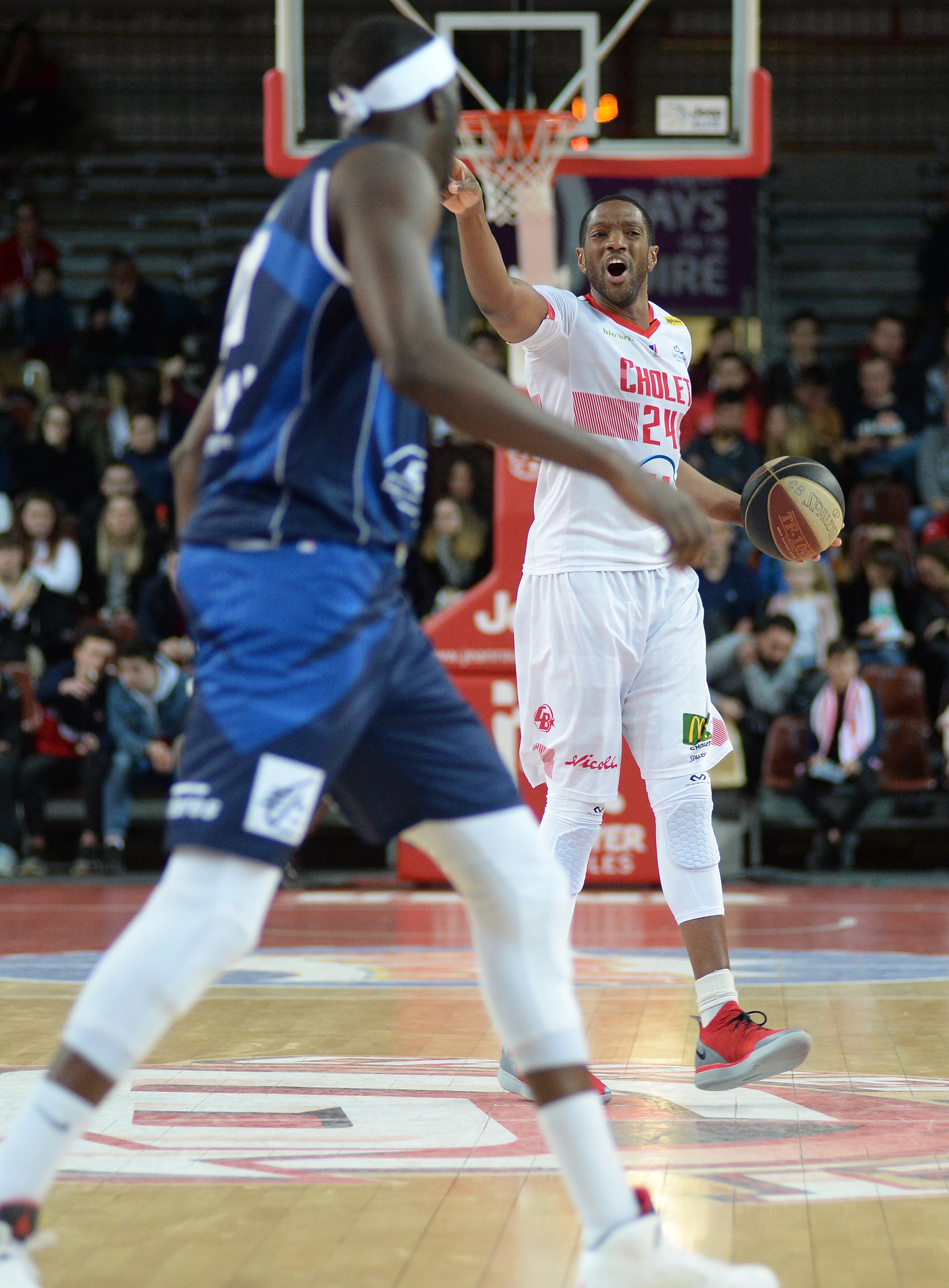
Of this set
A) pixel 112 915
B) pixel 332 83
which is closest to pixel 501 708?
pixel 112 915

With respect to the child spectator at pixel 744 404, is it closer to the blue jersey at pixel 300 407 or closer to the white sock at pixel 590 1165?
the blue jersey at pixel 300 407

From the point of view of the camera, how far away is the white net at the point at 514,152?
785cm

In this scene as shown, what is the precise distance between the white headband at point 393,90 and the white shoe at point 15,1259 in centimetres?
181

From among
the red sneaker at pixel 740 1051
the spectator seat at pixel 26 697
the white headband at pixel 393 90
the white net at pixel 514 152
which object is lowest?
the spectator seat at pixel 26 697

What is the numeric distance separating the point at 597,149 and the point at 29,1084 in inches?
230

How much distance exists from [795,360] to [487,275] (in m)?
9.54

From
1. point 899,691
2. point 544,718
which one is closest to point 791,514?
point 544,718

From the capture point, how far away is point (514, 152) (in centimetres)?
800

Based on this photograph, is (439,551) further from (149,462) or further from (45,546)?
(45,546)

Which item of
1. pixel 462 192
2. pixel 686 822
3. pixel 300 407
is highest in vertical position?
pixel 462 192

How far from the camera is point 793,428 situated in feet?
40.0

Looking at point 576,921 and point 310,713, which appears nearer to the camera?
point 310,713

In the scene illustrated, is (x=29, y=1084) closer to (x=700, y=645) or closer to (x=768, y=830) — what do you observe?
(x=700, y=645)

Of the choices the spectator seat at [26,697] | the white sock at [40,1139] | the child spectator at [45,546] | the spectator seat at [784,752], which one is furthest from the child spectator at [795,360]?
the white sock at [40,1139]
